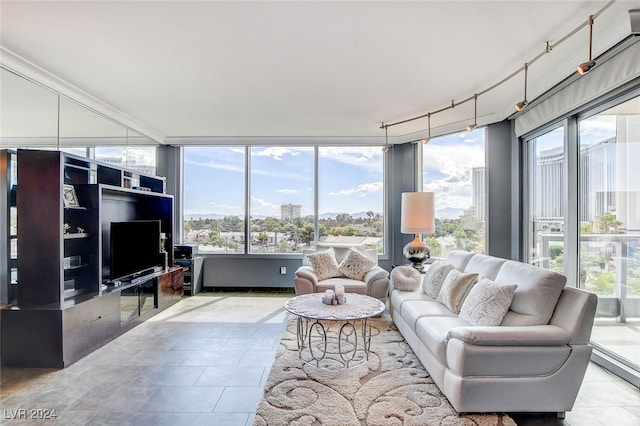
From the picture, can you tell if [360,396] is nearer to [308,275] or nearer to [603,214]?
[308,275]

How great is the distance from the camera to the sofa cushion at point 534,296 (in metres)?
2.26

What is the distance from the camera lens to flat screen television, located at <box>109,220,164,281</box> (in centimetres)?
382

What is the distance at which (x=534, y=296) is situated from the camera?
2.33 metres

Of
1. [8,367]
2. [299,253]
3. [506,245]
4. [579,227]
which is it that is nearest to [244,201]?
[299,253]

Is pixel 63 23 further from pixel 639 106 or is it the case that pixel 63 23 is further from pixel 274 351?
pixel 639 106

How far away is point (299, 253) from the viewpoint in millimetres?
5832

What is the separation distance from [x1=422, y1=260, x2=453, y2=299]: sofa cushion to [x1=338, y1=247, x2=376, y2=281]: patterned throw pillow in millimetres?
1107

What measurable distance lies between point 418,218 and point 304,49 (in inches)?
103

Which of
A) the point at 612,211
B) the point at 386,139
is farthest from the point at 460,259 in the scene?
the point at 386,139

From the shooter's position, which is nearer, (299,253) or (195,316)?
(195,316)

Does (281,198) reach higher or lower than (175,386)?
higher

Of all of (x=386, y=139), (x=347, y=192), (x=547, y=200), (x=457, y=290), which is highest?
(x=386, y=139)

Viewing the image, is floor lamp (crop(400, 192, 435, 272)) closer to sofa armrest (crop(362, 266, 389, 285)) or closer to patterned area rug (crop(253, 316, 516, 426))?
sofa armrest (crop(362, 266, 389, 285))

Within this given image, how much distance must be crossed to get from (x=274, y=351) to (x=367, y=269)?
190cm
